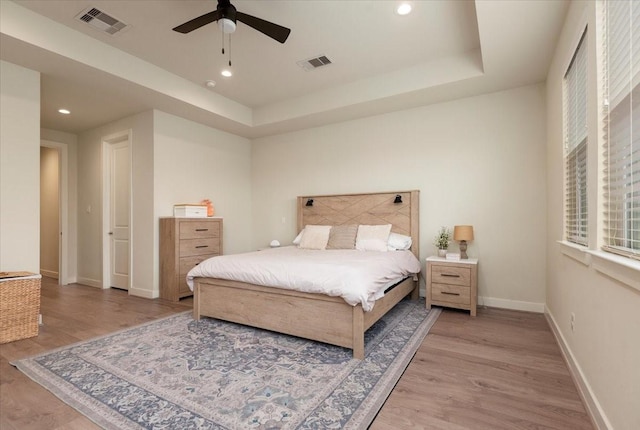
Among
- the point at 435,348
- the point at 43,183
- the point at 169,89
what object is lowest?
the point at 435,348

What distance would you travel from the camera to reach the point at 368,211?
177 inches

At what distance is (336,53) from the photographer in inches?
134

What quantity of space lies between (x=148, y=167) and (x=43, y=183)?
3497mm

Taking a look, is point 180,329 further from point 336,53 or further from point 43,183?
point 43,183

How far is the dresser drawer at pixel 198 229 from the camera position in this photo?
13.9 ft

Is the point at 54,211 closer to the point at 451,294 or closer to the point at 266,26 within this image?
the point at 266,26

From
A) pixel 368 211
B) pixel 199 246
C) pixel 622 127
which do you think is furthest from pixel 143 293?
pixel 622 127

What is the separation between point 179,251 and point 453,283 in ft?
11.4

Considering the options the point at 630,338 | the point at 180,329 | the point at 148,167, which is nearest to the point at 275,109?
the point at 148,167

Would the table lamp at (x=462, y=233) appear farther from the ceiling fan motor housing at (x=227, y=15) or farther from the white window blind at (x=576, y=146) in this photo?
the ceiling fan motor housing at (x=227, y=15)

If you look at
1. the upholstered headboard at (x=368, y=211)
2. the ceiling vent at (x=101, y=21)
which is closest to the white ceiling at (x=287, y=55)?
the ceiling vent at (x=101, y=21)

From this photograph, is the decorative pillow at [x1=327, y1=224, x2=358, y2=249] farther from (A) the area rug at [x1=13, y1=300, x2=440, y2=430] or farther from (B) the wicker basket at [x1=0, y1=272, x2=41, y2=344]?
(B) the wicker basket at [x1=0, y1=272, x2=41, y2=344]

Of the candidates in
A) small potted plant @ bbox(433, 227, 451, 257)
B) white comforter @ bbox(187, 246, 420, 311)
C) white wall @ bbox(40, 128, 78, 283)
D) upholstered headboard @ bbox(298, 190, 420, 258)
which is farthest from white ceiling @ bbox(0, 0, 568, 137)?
white comforter @ bbox(187, 246, 420, 311)

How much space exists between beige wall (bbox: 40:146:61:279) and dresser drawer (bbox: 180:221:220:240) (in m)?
Result: 3.17
